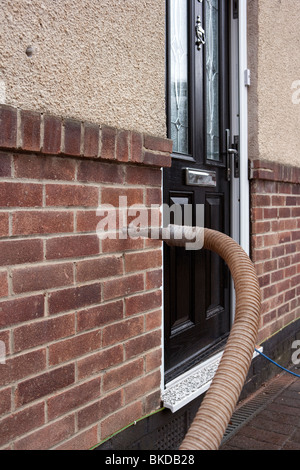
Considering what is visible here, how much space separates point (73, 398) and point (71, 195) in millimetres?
742

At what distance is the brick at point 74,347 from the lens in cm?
169

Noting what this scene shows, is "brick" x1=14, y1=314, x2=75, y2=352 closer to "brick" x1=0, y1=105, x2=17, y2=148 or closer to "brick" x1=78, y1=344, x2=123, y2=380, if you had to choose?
"brick" x1=78, y1=344, x2=123, y2=380

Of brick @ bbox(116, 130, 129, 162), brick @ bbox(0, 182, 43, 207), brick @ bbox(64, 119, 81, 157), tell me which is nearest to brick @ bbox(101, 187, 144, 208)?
brick @ bbox(116, 130, 129, 162)

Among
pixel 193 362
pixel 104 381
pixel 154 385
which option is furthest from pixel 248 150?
pixel 104 381

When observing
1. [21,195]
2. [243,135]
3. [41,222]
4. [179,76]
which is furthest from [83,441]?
[243,135]

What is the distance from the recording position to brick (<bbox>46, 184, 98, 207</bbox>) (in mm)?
1662

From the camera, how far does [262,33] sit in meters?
3.36

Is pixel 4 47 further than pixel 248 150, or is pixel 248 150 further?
pixel 248 150

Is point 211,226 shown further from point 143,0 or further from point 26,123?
point 26,123

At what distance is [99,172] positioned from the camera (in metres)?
1.87

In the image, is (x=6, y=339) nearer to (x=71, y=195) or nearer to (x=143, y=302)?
(x=71, y=195)

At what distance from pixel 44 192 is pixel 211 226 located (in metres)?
1.67

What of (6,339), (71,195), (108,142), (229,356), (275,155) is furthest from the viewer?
(275,155)
